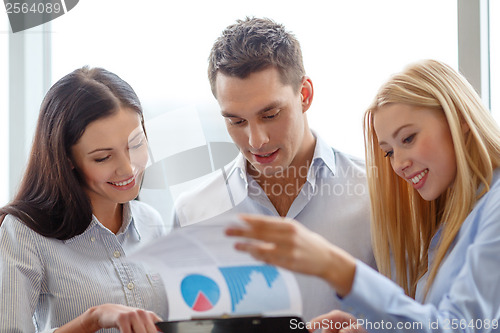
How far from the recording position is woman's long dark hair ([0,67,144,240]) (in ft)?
4.55

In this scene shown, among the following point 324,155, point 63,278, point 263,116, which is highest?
point 263,116

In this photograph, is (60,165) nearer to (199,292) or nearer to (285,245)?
(199,292)

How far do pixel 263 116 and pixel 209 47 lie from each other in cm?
77

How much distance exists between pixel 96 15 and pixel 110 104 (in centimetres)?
83

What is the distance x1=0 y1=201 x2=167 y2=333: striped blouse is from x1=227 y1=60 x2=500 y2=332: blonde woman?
52cm

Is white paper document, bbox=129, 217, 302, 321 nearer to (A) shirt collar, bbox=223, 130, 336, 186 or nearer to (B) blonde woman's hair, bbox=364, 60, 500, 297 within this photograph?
(B) blonde woman's hair, bbox=364, 60, 500, 297

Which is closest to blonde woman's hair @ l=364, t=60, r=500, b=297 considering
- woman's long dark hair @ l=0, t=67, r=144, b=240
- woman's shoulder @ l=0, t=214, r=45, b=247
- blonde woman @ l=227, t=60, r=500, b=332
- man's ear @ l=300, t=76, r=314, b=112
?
blonde woman @ l=227, t=60, r=500, b=332

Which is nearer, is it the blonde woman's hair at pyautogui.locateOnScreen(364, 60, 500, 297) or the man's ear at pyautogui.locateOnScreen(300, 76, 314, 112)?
the blonde woman's hair at pyautogui.locateOnScreen(364, 60, 500, 297)


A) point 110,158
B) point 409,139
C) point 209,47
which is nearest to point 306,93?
point 409,139

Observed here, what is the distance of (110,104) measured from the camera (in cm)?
146

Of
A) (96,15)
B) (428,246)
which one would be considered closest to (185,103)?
(96,15)

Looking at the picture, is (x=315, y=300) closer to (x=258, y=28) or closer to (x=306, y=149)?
(x=306, y=149)

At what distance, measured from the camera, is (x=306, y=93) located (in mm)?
1510

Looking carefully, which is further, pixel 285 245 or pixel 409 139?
pixel 409 139
